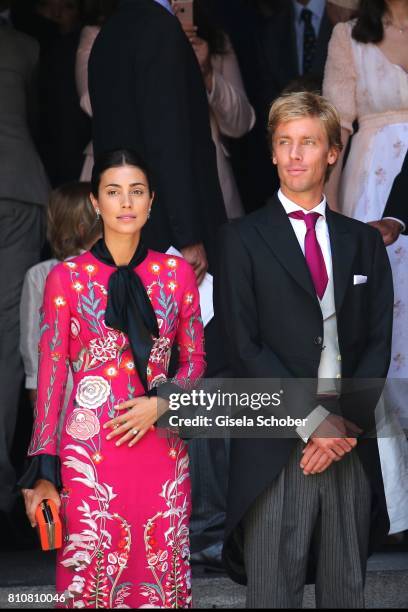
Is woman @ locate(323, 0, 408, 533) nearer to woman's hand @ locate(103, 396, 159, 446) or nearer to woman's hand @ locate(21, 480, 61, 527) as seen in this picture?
woman's hand @ locate(103, 396, 159, 446)

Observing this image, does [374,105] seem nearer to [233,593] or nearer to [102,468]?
[233,593]

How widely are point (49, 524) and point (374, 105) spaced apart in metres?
2.23

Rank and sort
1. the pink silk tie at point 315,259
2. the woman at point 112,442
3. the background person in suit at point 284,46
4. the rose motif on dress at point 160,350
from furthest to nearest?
the background person in suit at point 284,46, the pink silk tie at point 315,259, the rose motif on dress at point 160,350, the woman at point 112,442

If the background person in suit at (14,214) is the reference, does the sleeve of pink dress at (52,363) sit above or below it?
below

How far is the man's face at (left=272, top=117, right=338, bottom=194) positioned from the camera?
3805 millimetres

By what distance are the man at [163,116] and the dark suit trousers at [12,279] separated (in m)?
0.77

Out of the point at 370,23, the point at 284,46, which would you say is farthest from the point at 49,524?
the point at 284,46

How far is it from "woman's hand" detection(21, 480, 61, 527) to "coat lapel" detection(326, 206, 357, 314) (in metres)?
0.97

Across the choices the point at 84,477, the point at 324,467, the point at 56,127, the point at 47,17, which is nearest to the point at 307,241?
the point at 324,467

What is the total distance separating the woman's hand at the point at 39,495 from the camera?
345cm

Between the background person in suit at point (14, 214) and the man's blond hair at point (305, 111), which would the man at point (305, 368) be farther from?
the background person in suit at point (14, 214)

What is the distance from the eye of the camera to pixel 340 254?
3.76m

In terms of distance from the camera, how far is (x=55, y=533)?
344 cm

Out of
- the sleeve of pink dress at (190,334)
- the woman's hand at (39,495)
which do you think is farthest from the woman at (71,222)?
the woman's hand at (39,495)
